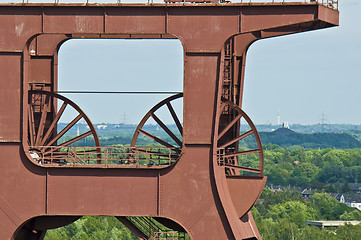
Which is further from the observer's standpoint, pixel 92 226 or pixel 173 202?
pixel 92 226

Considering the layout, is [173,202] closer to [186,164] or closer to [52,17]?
[186,164]

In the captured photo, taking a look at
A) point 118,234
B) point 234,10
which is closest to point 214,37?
point 234,10

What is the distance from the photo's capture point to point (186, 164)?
106ft

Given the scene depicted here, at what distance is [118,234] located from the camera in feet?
487

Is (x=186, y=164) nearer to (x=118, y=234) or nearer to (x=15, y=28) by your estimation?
(x=15, y=28)

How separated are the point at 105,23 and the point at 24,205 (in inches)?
262

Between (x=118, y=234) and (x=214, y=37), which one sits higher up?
(x=214, y=37)

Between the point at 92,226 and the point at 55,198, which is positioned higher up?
the point at 55,198

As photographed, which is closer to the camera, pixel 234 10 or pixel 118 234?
pixel 234 10

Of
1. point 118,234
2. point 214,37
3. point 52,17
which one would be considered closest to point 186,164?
point 214,37

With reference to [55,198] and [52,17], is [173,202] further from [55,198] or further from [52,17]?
A: [52,17]

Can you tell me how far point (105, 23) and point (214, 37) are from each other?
370 centimetres

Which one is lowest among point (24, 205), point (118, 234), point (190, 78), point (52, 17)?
point (118, 234)

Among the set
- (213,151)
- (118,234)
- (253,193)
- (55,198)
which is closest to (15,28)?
(55,198)
